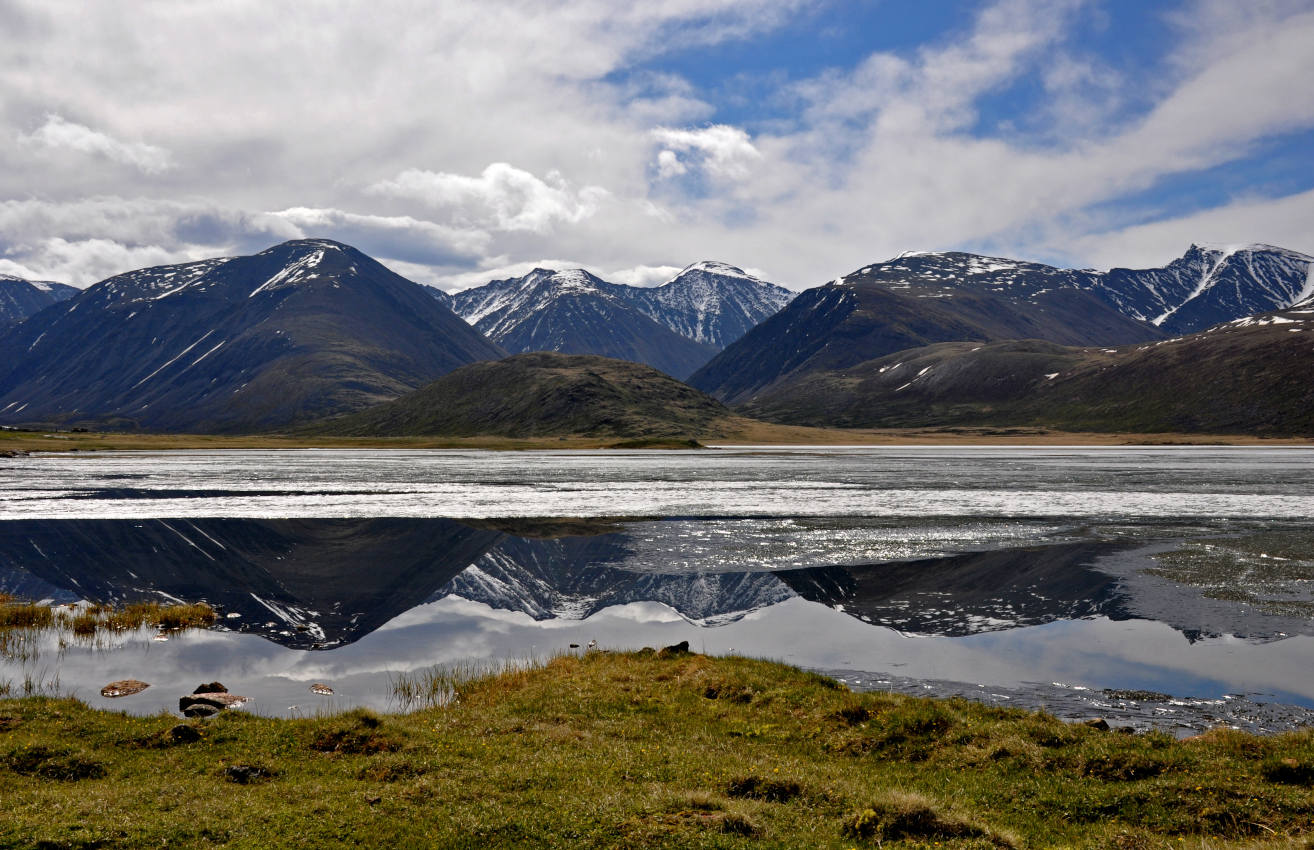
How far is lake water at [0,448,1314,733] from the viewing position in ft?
86.1

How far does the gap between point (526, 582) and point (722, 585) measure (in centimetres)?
1088

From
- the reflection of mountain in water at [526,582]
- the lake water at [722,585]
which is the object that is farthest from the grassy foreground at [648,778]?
the reflection of mountain in water at [526,582]

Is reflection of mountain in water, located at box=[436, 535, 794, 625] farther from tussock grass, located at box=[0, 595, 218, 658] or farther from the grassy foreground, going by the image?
the grassy foreground

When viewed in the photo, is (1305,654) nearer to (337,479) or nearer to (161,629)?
(161,629)

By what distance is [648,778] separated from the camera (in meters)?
17.3

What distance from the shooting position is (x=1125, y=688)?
24438 millimetres

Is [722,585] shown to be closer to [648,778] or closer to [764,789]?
[648,778]

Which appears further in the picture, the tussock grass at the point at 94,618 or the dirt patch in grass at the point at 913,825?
the tussock grass at the point at 94,618

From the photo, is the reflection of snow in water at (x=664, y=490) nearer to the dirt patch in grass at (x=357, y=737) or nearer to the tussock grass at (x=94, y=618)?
the tussock grass at (x=94, y=618)

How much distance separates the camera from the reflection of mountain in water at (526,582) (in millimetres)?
34375

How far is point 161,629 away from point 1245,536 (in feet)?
207

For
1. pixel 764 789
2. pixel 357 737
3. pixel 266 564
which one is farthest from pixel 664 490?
pixel 764 789

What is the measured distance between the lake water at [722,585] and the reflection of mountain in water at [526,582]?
219 millimetres

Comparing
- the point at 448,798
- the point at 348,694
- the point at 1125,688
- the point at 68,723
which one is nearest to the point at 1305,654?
the point at 1125,688
